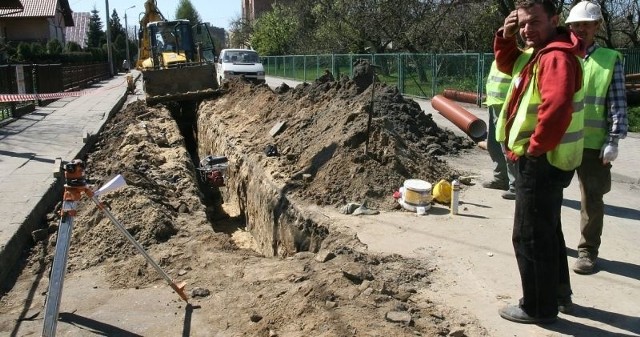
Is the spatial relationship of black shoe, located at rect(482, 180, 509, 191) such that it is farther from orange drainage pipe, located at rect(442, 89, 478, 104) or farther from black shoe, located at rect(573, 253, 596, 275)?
orange drainage pipe, located at rect(442, 89, 478, 104)

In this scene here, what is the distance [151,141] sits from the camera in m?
11.8

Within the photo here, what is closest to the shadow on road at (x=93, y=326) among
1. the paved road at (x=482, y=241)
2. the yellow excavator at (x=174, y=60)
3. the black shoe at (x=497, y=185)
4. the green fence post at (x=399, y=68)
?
the paved road at (x=482, y=241)

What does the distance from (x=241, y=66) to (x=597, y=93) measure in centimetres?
2324

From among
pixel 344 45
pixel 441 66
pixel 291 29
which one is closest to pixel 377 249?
pixel 441 66

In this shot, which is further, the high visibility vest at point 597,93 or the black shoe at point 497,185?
the black shoe at point 497,185

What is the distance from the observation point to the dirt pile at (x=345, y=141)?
23.6 feet

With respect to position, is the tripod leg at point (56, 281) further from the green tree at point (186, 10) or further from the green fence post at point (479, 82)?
the green tree at point (186, 10)

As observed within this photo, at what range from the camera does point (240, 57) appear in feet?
91.4

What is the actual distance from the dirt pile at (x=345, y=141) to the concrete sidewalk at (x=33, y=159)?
2.96 meters

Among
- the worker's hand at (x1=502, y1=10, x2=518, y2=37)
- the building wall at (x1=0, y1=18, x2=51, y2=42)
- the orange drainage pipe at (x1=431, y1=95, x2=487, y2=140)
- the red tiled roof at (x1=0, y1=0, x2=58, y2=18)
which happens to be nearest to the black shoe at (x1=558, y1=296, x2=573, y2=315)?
the worker's hand at (x1=502, y1=10, x2=518, y2=37)

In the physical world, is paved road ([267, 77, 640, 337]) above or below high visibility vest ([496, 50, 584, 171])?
below

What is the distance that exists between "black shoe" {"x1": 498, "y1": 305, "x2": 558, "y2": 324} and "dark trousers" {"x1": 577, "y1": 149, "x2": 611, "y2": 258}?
1.12 m

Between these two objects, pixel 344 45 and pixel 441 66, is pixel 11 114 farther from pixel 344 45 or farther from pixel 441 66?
pixel 344 45

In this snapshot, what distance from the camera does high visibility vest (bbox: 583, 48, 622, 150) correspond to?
14.7ft
